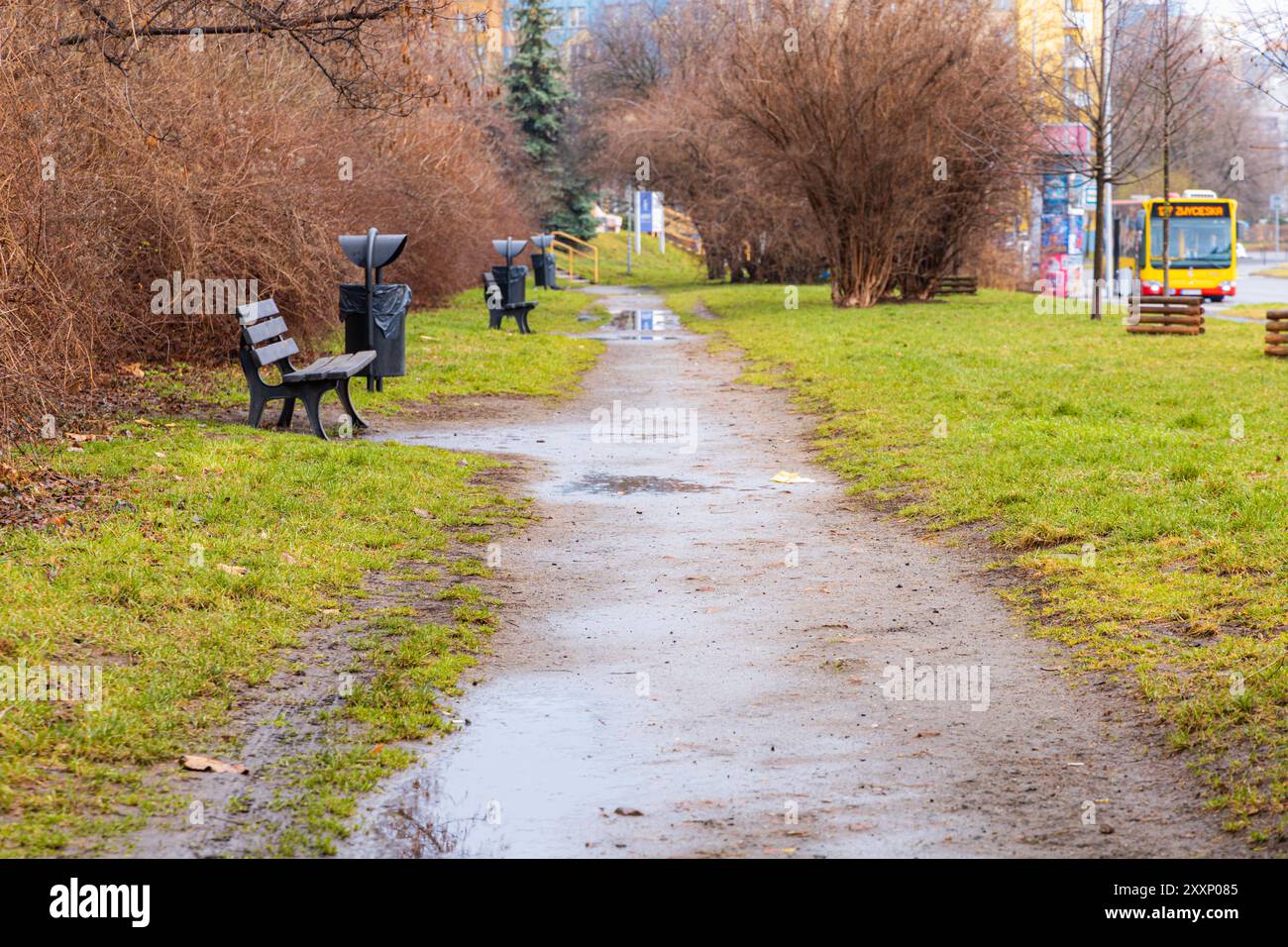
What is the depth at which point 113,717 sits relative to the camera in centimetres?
555

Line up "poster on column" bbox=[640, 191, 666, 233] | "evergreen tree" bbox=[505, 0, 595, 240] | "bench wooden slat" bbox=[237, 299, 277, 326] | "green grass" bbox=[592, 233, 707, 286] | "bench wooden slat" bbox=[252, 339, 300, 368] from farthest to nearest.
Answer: "evergreen tree" bbox=[505, 0, 595, 240]
"green grass" bbox=[592, 233, 707, 286]
"poster on column" bbox=[640, 191, 666, 233]
"bench wooden slat" bbox=[252, 339, 300, 368]
"bench wooden slat" bbox=[237, 299, 277, 326]

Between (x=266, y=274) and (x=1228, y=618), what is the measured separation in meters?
13.3

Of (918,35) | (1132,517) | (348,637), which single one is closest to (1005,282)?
(918,35)

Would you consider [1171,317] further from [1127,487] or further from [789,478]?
[1127,487]

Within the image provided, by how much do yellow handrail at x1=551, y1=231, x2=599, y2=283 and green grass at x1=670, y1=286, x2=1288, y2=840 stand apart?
1640 inches

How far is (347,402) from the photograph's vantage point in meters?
13.8

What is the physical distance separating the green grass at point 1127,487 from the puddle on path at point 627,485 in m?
1.34

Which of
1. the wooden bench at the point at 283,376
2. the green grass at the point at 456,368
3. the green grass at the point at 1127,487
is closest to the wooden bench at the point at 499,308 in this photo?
the green grass at the point at 456,368

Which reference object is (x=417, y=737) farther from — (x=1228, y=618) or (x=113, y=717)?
(x=1228, y=618)

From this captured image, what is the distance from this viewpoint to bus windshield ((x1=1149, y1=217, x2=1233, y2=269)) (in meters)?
44.5

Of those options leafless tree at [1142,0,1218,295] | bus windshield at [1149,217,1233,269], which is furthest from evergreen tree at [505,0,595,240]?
leafless tree at [1142,0,1218,295]

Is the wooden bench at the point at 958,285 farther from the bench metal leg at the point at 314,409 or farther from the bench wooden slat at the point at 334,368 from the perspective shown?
the bench metal leg at the point at 314,409

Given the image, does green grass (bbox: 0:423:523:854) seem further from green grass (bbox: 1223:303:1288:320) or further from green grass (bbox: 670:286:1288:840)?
green grass (bbox: 1223:303:1288:320)

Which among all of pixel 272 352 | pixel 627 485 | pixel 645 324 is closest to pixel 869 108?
pixel 645 324
